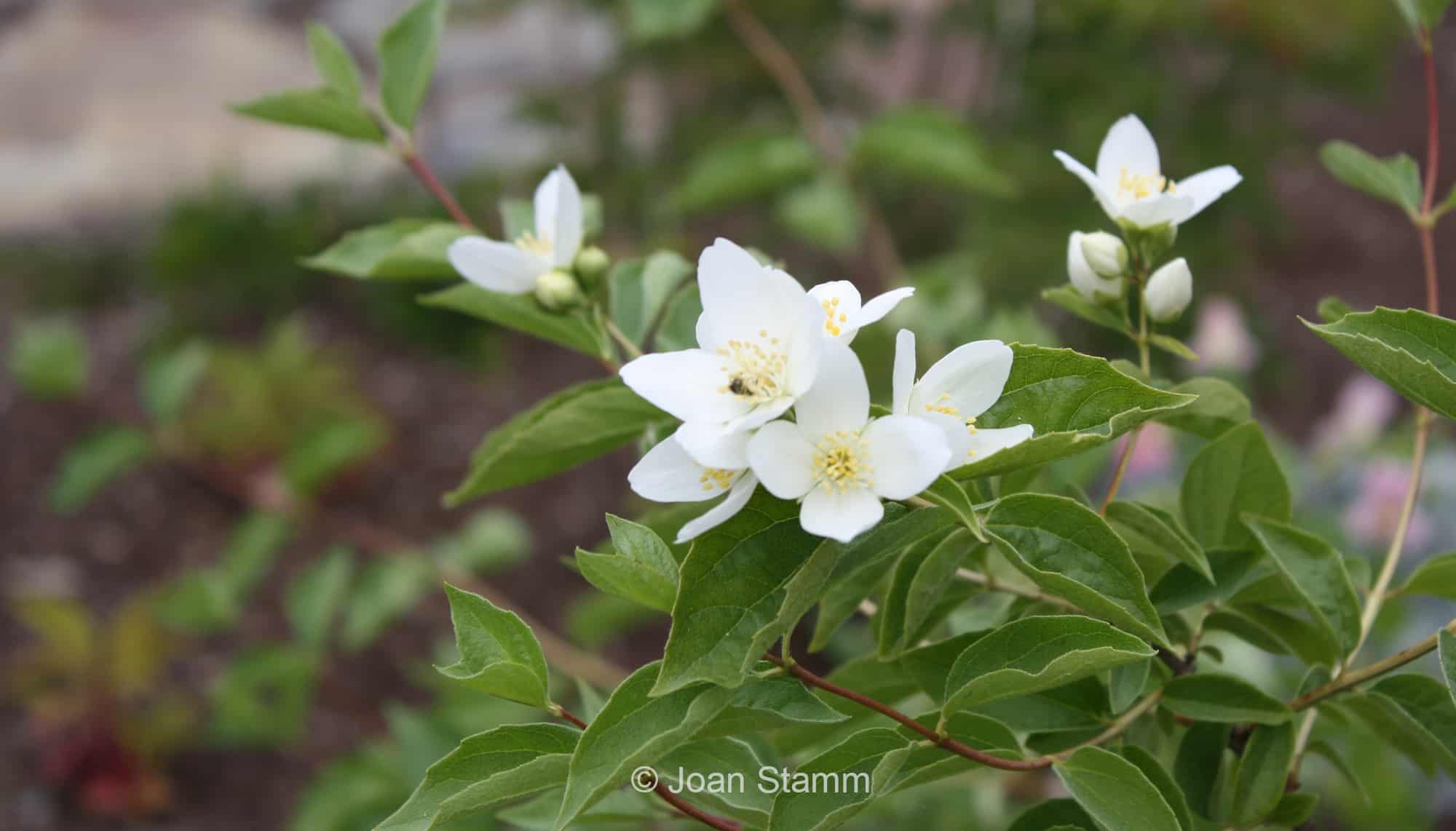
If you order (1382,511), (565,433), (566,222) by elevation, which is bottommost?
(1382,511)

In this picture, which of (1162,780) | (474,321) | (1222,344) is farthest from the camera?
(474,321)

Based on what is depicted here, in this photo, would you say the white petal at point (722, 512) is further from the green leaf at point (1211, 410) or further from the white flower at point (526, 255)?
the white flower at point (526, 255)

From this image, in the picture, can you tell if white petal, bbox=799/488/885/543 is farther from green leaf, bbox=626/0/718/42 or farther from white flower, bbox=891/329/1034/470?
green leaf, bbox=626/0/718/42

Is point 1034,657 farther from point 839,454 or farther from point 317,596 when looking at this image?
point 317,596

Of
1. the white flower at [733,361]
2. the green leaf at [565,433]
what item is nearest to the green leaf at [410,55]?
the green leaf at [565,433]

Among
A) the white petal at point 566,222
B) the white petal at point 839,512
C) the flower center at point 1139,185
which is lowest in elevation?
the white petal at point 566,222

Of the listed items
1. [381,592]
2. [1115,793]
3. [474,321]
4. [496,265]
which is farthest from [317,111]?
[474,321]

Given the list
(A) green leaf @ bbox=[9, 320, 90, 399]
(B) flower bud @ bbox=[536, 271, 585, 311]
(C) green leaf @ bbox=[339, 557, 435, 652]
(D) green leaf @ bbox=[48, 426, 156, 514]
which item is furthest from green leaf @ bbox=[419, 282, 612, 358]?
(A) green leaf @ bbox=[9, 320, 90, 399]
